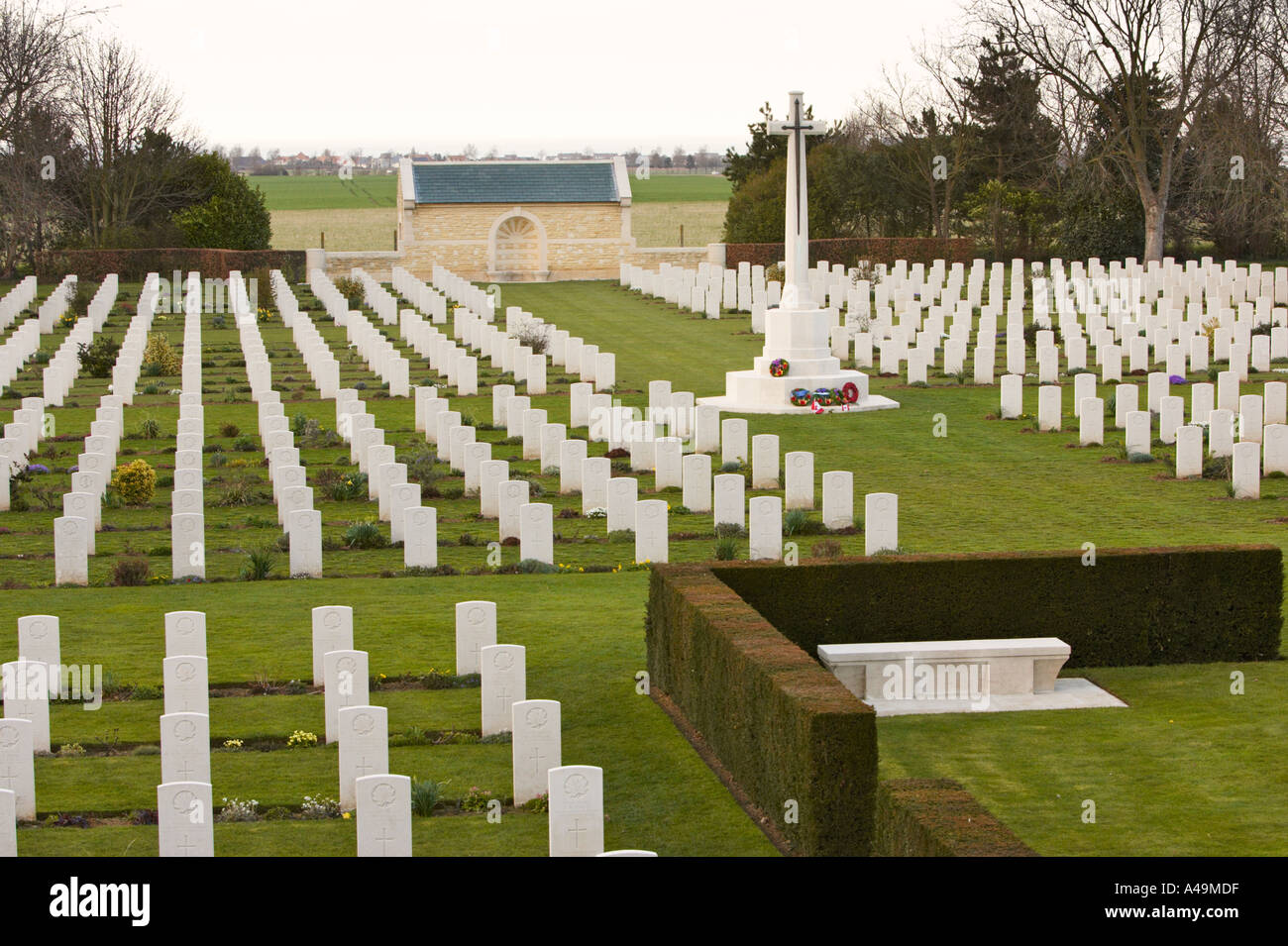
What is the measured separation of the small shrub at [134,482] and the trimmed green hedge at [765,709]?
28.7 feet

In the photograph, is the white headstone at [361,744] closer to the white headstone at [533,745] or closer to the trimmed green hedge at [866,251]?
the white headstone at [533,745]

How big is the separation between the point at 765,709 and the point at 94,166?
51.0 meters

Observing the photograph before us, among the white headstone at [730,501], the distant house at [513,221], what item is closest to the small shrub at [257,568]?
the white headstone at [730,501]

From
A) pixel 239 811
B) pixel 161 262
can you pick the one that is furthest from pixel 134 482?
pixel 161 262

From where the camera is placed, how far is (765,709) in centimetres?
944

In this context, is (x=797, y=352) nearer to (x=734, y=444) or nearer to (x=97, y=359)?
(x=734, y=444)

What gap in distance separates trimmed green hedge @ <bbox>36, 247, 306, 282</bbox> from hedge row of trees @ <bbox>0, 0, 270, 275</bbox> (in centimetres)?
155

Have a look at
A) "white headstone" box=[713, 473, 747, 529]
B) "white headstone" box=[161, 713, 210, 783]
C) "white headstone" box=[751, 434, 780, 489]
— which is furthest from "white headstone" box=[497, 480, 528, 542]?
"white headstone" box=[161, 713, 210, 783]

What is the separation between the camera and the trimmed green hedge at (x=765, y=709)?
8.61m

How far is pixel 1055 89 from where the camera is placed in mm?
53156

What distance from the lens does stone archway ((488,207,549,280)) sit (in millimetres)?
51594
